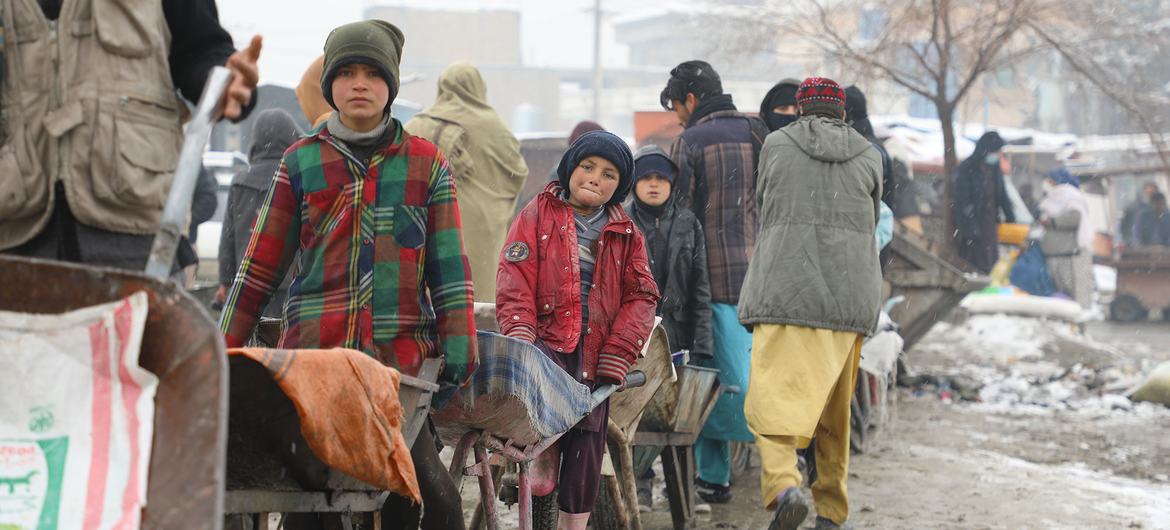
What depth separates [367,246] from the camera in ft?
12.1

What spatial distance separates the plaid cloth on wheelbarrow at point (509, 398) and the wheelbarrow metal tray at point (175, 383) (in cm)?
163

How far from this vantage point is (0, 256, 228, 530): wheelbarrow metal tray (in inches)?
87.7

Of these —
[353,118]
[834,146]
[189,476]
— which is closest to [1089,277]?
[834,146]

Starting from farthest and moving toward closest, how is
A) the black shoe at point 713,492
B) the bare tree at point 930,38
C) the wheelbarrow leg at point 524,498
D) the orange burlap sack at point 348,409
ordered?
the bare tree at point 930,38 < the black shoe at point 713,492 < the wheelbarrow leg at point 524,498 < the orange burlap sack at point 348,409

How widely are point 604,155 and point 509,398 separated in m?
1.52

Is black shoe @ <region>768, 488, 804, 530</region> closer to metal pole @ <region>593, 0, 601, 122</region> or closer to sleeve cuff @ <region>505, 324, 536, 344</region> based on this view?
sleeve cuff @ <region>505, 324, 536, 344</region>

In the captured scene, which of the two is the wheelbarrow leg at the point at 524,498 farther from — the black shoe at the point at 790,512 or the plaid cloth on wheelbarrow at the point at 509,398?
the black shoe at the point at 790,512

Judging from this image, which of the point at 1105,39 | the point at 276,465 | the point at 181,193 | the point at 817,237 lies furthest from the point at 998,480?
the point at 1105,39

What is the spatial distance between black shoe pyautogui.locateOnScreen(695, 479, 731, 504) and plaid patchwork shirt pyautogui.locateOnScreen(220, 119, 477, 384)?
3.53 m

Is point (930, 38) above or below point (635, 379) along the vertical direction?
above

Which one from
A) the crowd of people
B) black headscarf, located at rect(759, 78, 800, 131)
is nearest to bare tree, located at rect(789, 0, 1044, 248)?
the crowd of people

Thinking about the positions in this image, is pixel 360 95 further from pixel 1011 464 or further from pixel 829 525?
pixel 1011 464

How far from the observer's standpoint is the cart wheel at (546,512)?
5016 millimetres

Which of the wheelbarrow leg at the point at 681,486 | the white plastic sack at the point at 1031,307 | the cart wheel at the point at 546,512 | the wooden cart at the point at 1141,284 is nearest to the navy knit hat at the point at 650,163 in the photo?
the wheelbarrow leg at the point at 681,486
